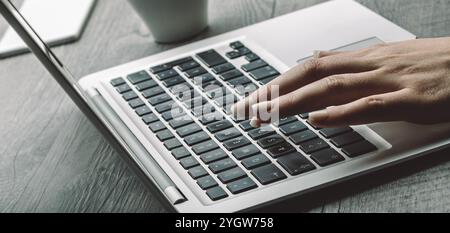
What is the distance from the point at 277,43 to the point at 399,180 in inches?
12.6

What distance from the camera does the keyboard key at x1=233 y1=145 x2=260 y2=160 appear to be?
0.74m

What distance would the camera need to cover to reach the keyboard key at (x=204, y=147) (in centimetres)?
76

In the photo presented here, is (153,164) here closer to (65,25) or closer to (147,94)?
(147,94)

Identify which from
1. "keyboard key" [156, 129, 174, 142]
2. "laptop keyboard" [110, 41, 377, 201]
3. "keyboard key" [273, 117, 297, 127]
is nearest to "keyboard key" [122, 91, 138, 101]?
"laptop keyboard" [110, 41, 377, 201]

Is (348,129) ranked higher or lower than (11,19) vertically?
lower

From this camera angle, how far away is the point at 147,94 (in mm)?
898

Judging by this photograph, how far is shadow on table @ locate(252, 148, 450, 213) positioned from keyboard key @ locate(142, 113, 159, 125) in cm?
21

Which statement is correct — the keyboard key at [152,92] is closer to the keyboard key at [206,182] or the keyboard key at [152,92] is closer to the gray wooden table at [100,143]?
the gray wooden table at [100,143]

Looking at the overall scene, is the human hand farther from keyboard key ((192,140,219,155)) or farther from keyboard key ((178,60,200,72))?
keyboard key ((178,60,200,72))

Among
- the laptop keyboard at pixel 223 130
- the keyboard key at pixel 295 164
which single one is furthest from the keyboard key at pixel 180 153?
the keyboard key at pixel 295 164

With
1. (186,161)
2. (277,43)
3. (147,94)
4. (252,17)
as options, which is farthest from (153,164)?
(252,17)

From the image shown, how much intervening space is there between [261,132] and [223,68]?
6.5 inches

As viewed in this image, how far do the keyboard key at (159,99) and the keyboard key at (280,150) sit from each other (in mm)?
188

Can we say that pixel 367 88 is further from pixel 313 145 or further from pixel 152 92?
pixel 152 92
